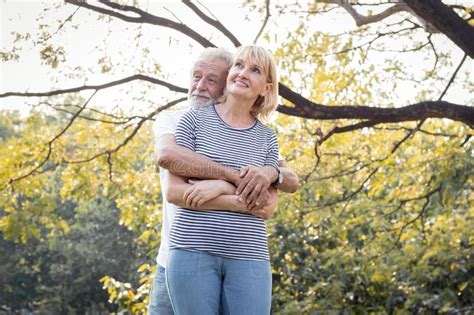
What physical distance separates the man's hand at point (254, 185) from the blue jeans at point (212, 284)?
199 mm

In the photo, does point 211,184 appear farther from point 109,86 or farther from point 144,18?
point 109,86

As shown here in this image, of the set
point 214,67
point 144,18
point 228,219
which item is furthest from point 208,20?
point 228,219

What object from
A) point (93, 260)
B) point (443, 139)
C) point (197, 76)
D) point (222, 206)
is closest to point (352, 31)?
point (443, 139)

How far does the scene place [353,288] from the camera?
30.7 ft

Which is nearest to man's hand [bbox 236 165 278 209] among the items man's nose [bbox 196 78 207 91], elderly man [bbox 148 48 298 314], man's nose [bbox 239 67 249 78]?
elderly man [bbox 148 48 298 314]

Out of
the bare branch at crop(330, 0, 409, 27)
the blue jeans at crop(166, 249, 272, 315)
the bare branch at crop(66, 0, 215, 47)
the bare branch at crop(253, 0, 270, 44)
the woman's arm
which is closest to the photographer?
the blue jeans at crop(166, 249, 272, 315)

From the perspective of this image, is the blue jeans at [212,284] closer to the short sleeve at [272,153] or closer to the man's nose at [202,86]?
the short sleeve at [272,153]

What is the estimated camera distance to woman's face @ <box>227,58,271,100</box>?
2.66 meters

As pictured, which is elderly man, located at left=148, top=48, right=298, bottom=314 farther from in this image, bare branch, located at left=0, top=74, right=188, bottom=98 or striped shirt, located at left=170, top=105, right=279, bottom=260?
bare branch, located at left=0, top=74, right=188, bottom=98

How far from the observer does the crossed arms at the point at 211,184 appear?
8.17ft

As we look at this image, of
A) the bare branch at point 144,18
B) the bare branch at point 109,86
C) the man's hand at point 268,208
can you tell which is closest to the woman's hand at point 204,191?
the man's hand at point 268,208

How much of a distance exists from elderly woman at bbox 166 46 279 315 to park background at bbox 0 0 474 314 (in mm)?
2985

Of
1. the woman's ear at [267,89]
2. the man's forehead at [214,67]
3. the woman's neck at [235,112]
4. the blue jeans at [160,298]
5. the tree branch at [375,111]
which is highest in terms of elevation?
the tree branch at [375,111]

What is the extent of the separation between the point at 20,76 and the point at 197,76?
4.20m
